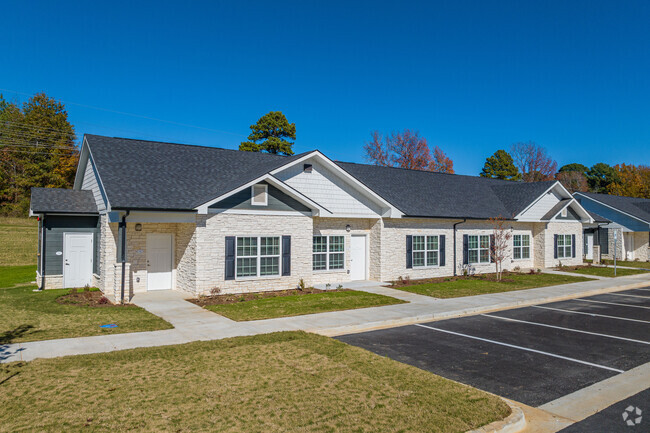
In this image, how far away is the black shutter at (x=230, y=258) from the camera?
53.1 feet

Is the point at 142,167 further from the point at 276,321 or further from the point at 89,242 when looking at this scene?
the point at 276,321

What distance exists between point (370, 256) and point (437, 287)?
3470 millimetres

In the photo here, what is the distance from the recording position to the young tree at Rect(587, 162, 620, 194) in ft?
228

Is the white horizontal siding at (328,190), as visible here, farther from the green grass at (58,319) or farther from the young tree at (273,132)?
the young tree at (273,132)

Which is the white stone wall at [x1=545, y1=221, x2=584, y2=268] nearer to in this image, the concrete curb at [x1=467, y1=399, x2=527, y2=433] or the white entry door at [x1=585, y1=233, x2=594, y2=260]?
the white entry door at [x1=585, y1=233, x2=594, y2=260]

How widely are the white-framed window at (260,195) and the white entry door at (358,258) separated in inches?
209

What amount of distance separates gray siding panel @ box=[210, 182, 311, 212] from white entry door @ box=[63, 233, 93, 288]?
19.0 ft

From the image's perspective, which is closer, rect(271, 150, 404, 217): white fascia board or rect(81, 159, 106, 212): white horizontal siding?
rect(81, 159, 106, 212): white horizontal siding

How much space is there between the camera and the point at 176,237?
683 inches

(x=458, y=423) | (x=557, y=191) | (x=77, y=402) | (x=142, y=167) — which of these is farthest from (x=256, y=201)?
(x=557, y=191)

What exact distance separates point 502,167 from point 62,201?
6026 centimetres

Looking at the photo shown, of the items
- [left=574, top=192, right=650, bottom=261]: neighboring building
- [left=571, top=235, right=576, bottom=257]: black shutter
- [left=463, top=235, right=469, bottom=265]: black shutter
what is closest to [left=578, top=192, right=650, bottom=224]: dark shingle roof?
[left=574, top=192, right=650, bottom=261]: neighboring building

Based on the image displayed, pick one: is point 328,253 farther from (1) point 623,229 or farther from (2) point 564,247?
(1) point 623,229

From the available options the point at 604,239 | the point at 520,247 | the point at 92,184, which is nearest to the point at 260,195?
the point at 92,184
